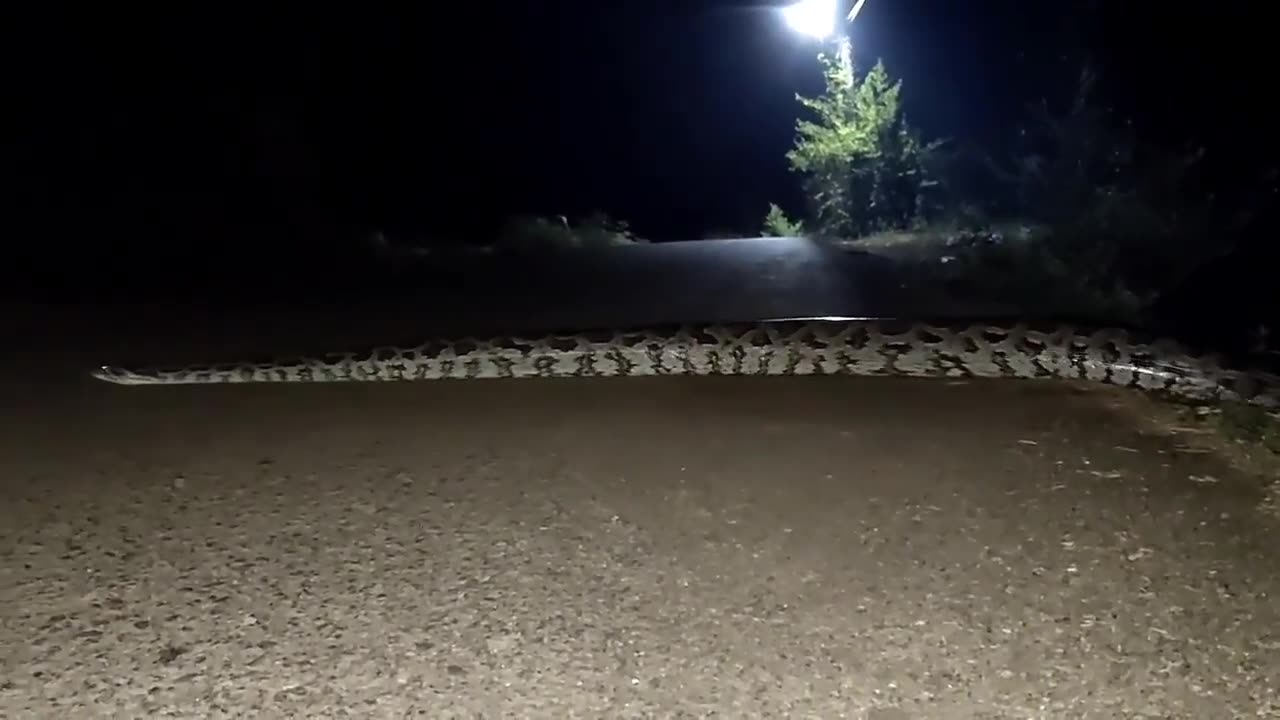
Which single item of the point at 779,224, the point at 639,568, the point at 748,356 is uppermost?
the point at 779,224

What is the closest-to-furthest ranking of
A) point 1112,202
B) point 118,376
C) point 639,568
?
point 639,568
point 118,376
point 1112,202

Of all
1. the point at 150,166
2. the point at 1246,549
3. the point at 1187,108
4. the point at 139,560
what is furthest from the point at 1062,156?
the point at 150,166

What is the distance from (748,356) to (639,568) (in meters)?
4.74

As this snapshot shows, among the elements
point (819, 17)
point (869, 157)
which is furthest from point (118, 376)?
point (819, 17)

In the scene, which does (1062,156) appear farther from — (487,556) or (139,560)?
(139,560)

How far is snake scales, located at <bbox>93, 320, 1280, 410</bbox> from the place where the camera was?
8852 mm

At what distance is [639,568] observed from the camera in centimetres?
488

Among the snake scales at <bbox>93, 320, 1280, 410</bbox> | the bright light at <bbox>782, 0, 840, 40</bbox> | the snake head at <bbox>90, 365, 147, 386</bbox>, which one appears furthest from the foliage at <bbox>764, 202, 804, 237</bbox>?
the snake head at <bbox>90, 365, 147, 386</bbox>

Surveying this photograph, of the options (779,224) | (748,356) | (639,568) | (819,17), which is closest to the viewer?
(639,568)

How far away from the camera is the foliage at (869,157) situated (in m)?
27.3

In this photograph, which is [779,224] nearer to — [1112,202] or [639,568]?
[1112,202]

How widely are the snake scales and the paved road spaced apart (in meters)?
1.24

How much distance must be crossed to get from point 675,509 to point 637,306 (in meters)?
9.04

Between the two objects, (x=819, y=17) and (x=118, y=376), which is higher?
(x=819, y=17)
